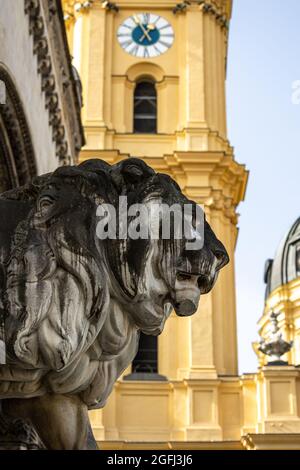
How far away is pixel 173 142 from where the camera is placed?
29969 millimetres

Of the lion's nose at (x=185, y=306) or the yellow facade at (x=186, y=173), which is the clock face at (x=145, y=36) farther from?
the lion's nose at (x=185, y=306)

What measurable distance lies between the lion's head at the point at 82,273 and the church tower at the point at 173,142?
2264 centimetres

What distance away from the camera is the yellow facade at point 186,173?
84.7 feet

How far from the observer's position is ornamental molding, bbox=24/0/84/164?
1164 cm

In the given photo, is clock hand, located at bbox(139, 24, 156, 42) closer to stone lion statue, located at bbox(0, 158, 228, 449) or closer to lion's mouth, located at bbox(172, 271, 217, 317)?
stone lion statue, located at bbox(0, 158, 228, 449)

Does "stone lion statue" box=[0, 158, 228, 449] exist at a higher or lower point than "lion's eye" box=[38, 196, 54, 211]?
lower

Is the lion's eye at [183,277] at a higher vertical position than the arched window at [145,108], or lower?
lower

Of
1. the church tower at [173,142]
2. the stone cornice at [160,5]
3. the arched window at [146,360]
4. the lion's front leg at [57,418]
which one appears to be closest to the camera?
the lion's front leg at [57,418]

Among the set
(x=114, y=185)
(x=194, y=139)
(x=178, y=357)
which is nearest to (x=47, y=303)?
(x=114, y=185)

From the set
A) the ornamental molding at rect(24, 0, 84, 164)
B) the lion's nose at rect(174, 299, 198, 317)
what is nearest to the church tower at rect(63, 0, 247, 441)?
the ornamental molding at rect(24, 0, 84, 164)

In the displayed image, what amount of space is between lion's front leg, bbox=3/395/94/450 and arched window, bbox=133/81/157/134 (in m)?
27.5

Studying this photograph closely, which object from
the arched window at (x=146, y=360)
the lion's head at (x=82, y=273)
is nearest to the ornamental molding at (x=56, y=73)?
the lion's head at (x=82, y=273)

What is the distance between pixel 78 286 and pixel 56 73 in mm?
10540

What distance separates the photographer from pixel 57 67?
1352cm
